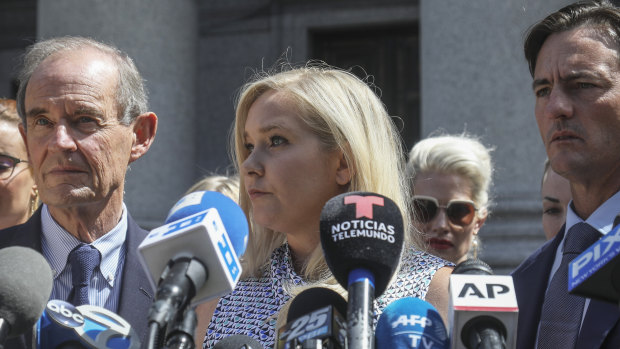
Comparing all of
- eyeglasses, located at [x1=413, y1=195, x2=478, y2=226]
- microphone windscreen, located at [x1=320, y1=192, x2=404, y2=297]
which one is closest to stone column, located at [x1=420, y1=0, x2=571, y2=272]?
eyeglasses, located at [x1=413, y1=195, x2=478, y2=226]

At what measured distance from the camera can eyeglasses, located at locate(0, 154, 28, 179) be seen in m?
3.91

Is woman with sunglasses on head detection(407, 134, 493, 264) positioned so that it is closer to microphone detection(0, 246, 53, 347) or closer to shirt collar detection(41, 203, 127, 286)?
shirt collar detection(41, 203, 127, 286)

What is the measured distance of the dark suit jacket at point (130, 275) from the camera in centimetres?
286

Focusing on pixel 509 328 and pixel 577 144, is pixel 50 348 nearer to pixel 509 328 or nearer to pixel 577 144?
pixel 509 328

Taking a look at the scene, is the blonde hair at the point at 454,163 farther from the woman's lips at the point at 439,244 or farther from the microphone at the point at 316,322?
the microphone at the point at 316,322

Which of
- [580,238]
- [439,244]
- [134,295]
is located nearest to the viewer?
[580,238]

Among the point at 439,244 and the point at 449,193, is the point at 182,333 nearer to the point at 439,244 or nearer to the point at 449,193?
the point at 439,244

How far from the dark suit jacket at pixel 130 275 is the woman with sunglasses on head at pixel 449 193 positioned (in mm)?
1642

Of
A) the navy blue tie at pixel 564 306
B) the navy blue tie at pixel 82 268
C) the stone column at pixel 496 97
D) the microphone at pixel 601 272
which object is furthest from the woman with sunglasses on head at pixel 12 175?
the stone column at pixel 496 97

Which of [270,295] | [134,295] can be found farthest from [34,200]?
[270,295]

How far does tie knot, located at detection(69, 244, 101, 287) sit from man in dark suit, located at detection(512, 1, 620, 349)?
1525mm

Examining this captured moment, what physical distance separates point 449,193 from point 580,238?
5.85ft

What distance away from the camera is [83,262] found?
2959 mm

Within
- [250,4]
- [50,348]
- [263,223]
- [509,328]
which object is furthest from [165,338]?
[250,4]
